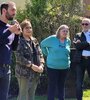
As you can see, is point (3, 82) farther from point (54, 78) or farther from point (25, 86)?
point (54, 78)

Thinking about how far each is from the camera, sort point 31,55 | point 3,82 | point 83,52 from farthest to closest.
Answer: point 83,52
point 31,55
point 3,82

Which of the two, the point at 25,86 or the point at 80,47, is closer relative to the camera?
the point at 25,86

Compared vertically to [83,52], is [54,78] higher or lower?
lower

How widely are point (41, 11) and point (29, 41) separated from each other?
402 centimetres

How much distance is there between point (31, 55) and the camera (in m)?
7.38

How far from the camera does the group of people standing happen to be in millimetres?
5789

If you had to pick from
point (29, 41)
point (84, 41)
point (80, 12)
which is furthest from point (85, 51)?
point (80, 12)

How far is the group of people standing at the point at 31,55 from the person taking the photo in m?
5.79

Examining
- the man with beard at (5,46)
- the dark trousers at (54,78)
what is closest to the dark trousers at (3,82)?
the man with beard at (5,46)

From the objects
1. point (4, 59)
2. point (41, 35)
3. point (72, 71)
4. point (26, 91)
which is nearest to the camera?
point (4, 59)

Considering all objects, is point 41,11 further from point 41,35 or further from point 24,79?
point 24,79

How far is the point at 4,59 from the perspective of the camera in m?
5.79

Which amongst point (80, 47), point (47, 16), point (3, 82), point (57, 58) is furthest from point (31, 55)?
point (47, 16)

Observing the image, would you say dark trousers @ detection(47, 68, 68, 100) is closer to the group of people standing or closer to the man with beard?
the group of people standing
